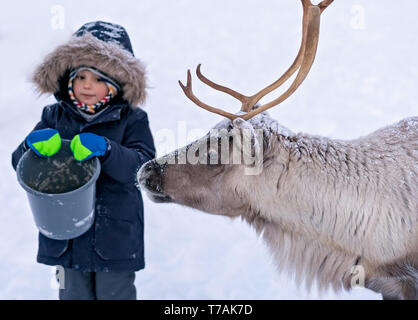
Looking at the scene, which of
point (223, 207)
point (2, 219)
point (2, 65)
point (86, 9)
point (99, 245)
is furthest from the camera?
point (86, 9)

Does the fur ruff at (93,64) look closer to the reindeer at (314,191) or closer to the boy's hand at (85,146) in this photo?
the boy's hand at (85,146)

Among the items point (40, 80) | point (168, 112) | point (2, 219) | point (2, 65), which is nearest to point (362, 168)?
point (40, 80)

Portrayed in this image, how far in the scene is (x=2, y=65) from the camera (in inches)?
249

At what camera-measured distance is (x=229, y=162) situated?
2.13 meters

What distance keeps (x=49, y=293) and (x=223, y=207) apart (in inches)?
70.0

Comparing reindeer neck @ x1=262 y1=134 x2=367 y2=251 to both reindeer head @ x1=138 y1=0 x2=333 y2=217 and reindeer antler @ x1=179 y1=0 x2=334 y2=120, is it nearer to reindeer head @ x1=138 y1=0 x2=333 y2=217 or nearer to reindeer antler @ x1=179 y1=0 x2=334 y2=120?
reindeer head @ x1=138 y1=0 x2=333 y2=217

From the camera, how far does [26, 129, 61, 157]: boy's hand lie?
7.47 ft

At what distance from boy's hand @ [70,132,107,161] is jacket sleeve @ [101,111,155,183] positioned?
74 millimetres

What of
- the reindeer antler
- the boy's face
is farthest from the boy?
the reindeer antler

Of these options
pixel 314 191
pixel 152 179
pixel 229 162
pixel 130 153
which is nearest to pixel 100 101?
pixel 130 153

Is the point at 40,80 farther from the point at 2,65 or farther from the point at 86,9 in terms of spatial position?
the point at 86,9

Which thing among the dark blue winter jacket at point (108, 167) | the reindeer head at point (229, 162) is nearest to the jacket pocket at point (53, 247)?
the dark blue winter jacket at point (108, 167)

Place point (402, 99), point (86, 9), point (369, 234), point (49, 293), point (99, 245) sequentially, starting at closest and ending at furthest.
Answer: point (369, 234), point (99, 245), point (49, 293), point (402, 99), point (86, 9)

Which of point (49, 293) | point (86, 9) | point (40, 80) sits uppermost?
point (86, 9)
